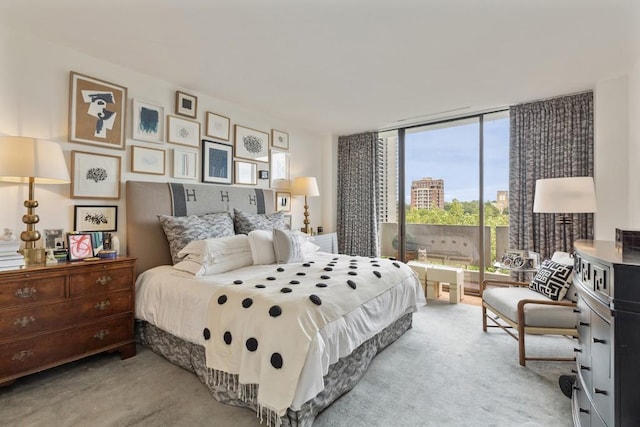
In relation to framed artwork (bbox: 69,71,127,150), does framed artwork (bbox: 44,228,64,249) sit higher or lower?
lower

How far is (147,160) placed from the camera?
3.12 metres

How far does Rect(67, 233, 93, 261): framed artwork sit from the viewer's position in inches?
94.1

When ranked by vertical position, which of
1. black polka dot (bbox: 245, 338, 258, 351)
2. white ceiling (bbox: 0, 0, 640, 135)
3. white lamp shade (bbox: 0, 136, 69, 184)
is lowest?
black polka dot (bbox: 245, 338, 258, 351)

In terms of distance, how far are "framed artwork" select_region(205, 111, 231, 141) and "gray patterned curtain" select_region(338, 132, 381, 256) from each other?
2.33 meters

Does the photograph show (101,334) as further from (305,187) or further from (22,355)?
(305,187)

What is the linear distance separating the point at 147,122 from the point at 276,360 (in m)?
2.75

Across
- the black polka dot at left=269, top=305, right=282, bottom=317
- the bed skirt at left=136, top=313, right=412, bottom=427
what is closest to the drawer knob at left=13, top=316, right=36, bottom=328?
the bed skirt at left=136, top=313, right=412, bottom=427

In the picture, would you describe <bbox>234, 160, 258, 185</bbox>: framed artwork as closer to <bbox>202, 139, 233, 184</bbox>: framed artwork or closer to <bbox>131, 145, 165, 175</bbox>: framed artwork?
<bbox>202, 139, 233, 184</bbox>: framed artwork

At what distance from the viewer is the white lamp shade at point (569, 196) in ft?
9.22

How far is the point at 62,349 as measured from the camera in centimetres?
219

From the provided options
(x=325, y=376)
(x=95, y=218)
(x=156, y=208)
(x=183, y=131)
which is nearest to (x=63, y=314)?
(x=95, y=218)

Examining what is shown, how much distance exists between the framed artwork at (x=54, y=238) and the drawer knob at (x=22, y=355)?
0.83 meters

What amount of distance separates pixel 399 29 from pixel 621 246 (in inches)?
77.0

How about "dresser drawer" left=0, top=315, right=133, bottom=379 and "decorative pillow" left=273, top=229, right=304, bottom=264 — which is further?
"decorative pillow" left=273, top=229, right=304, bottom=264
